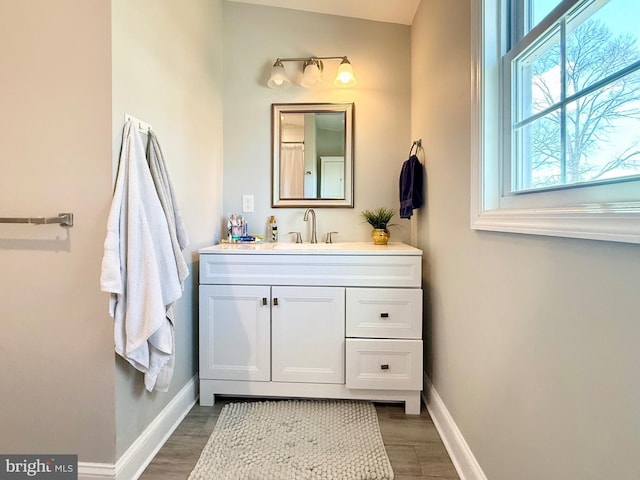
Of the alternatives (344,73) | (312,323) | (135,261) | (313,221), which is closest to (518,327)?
(312,323)

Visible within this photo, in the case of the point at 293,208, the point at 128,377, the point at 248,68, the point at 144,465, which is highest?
the point at 248,68

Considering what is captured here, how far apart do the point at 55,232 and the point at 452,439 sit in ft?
6.14

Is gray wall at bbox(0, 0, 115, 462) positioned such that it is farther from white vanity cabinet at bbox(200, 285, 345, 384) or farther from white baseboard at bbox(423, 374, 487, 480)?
white baseboard at bbox(423, 374, 487, 480)

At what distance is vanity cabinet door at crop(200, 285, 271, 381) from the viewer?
1.77 metres

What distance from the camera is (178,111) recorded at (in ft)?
5.43

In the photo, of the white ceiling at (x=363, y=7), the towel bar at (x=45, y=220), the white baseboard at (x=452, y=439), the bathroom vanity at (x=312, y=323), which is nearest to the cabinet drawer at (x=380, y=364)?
the bathroom vanity at (x=312, y=323)

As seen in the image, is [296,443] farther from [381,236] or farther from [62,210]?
[62,210]

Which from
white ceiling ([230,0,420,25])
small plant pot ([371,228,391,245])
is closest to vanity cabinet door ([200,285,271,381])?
small plant pot ([371,228,391,245])

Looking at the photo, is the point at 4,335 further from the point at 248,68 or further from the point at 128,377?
the point at 248,68

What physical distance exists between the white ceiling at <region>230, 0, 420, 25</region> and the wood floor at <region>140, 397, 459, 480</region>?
8.24 ft

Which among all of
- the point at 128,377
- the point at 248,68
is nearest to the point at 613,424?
the point at 128,377

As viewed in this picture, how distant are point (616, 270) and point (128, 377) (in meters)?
1.59

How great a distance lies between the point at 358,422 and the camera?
1651 mm

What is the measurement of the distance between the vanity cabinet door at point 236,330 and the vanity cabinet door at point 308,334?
6cm
